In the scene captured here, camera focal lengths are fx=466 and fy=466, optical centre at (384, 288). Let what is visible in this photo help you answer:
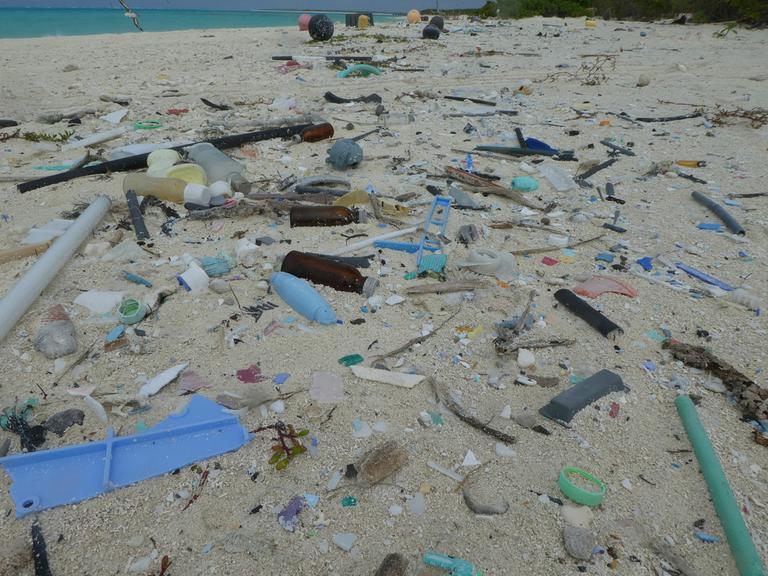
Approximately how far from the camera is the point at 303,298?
2.50 m

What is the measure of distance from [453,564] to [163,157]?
13.7 feet

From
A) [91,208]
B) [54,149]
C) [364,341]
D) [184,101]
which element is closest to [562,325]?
[364,341]

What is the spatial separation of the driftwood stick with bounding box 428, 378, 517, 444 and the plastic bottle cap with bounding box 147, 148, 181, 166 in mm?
3478

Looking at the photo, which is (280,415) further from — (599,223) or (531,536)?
(599,223)

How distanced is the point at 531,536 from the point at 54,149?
5800 millimetres

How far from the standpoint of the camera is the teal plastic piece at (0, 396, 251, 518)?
1.56 meters

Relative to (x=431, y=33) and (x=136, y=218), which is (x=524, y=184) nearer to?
(x=136, y=218)

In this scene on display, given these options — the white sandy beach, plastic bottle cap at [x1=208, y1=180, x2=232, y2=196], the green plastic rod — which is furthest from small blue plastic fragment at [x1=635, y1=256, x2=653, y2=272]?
plastic bottle cap at [x1=208, y1=180, x2=232, y2=196]

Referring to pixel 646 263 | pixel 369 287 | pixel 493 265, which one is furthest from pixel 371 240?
pixel 646 263

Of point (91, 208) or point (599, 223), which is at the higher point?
point (91, 208)

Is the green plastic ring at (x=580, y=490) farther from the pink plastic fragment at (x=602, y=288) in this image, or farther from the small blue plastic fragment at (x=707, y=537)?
the pink plastic fragment at (x=602, y=288)

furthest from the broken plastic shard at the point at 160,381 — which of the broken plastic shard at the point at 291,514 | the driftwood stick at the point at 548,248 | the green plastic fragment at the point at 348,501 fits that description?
the driftwood stick at the point at 548,248

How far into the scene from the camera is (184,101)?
6738mm

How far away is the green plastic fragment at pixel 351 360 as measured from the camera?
7.14 feet
